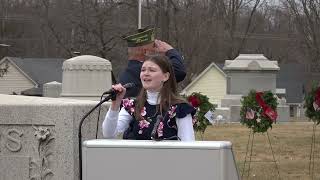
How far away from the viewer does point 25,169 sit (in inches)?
254

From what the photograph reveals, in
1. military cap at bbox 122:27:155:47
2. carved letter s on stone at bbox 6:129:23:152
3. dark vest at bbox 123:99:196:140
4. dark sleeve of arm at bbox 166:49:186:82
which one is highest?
military cap at bbox 122:27:155:47

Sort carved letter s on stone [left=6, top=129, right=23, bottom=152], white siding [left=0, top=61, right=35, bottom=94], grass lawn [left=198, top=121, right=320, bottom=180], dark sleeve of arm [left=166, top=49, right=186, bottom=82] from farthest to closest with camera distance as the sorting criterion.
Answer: white siding [left=0, top=61, right=35, bottom=94] < grass lawn [left=198, top=121, right=320, bottom=180] < carved letter s on stone [left=6, top=129, right=23, bottom=152] < dark sleeve of arm [left=166, top=49, right=186, bottom=82]

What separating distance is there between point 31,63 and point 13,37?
2.24 metres

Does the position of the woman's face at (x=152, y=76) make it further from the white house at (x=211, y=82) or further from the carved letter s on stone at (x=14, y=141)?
the white house at (x=211, y=82)

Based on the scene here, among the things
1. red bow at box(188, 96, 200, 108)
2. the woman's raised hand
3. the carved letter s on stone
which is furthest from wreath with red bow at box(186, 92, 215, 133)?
the woman's raised hand

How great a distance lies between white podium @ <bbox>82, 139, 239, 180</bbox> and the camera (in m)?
3.15

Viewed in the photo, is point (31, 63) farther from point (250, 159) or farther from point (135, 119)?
point (135, 119)

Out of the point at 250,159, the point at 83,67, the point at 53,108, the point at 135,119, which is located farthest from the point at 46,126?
the point at 83,67

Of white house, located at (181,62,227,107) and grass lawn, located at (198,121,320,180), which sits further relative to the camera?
white house, located at (181,62,227,107)

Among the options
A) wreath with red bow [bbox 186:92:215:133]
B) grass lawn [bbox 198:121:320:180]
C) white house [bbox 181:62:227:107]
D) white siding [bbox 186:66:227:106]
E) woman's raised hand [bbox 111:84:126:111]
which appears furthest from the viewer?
white siding [bbox 186:66:227:106]

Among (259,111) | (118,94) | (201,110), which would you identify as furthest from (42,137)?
(201,110)

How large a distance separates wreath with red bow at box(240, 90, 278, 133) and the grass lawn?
2.29 feet

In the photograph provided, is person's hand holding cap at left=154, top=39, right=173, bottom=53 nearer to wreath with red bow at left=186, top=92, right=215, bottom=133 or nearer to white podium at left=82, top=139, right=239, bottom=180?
white podium at left=82, top=139, right=239, bottom=180

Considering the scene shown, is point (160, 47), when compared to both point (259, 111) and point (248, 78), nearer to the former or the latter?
point (259, 111)
